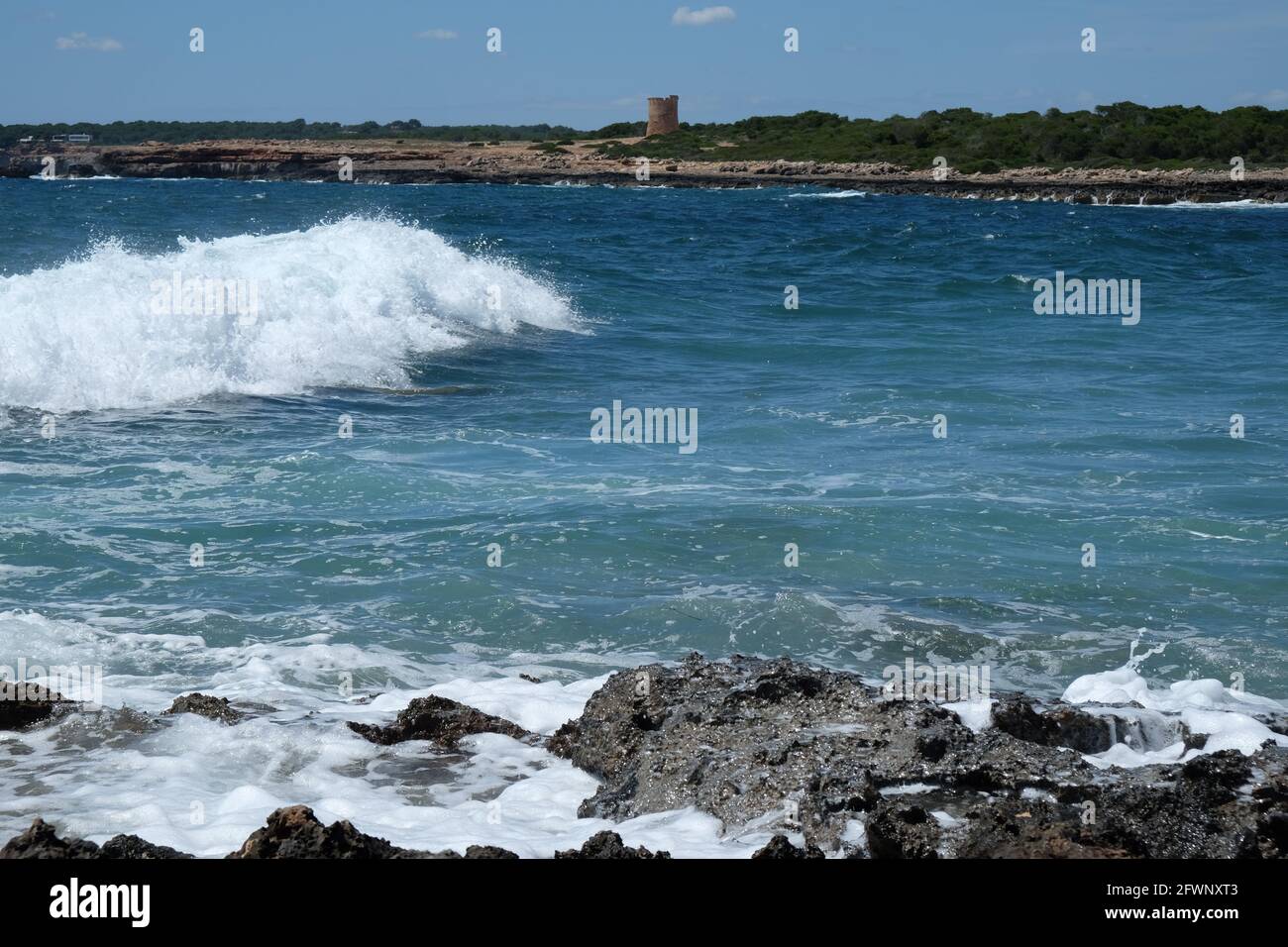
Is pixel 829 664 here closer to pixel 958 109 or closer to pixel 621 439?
pixel 621 439

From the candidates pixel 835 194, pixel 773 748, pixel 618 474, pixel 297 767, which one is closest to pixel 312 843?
pixel 297 767

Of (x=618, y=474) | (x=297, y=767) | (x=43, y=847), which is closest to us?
(x=43, y=847)

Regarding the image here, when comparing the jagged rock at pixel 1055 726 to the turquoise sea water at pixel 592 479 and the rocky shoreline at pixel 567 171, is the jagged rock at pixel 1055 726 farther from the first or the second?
the rocky shoreline at pixel 567 171

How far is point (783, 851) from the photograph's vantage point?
3.88 metres

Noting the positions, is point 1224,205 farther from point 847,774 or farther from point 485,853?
point 485,853

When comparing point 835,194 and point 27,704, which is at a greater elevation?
point 835,194

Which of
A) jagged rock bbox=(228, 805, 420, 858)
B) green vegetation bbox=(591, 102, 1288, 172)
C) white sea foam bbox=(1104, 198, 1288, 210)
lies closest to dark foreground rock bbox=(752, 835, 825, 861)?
jagged rock bbox=(228, 805, 420, 858)

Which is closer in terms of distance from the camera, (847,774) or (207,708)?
(847,774)

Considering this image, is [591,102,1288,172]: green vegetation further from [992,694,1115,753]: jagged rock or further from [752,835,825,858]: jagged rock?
[752,835,825,858]: jagged rock

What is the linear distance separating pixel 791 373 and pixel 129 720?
11.6 m

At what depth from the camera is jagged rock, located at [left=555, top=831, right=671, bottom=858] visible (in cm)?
379

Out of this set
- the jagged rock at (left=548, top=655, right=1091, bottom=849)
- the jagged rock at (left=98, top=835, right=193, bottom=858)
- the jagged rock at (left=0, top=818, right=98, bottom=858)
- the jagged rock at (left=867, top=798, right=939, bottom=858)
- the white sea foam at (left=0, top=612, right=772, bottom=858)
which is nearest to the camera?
the jagged rock at (left=0, top=818, right=98, bottom=858)

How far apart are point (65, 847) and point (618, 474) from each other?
7.06 metres

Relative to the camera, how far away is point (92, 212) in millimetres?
39438
